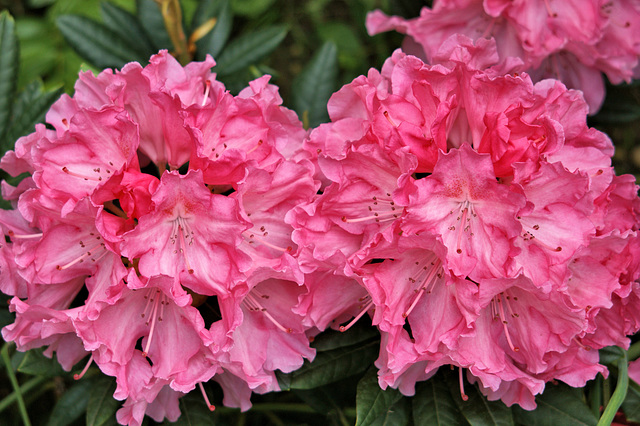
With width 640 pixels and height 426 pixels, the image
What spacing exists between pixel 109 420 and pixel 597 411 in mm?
999

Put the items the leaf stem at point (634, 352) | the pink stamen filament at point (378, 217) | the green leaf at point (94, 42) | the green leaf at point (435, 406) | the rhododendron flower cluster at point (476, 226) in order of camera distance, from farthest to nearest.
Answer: the green leaf at point (94, 42) → the leaf stem at point (634, 352) → the green leaf at point (435, 406) → the pink stamen filament at point (378, 217) → the rhododendron flower cluster at point (476, 226)

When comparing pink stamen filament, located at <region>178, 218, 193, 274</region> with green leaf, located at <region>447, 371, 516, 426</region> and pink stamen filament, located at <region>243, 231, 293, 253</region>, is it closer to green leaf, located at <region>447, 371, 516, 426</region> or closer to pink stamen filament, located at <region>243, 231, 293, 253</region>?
pink stamen filament, located at <region>243, 231, 293, 253</region>

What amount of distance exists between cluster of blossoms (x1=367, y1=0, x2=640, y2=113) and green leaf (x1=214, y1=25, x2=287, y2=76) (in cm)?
24

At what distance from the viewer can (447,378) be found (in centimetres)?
134

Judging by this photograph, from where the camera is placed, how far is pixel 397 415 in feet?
Answer: 4.26

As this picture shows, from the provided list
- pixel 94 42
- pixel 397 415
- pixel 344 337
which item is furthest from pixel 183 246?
pixel 94 42

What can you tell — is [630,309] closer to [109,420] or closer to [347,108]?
[347,108]

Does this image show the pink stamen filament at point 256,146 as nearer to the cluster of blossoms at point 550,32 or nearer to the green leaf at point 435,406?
the cluster of blossoms at point 550,32

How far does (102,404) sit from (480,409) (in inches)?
29.4

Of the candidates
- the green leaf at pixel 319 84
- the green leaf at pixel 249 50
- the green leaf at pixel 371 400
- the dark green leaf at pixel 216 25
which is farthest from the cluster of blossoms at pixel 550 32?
the green leaf at pixel 371 400

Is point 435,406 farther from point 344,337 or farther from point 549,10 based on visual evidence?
point 549,10

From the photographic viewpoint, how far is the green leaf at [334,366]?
50.8 inches

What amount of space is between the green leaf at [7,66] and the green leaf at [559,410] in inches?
50.7

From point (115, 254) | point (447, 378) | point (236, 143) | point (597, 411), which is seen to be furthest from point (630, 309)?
point (115, 254)
